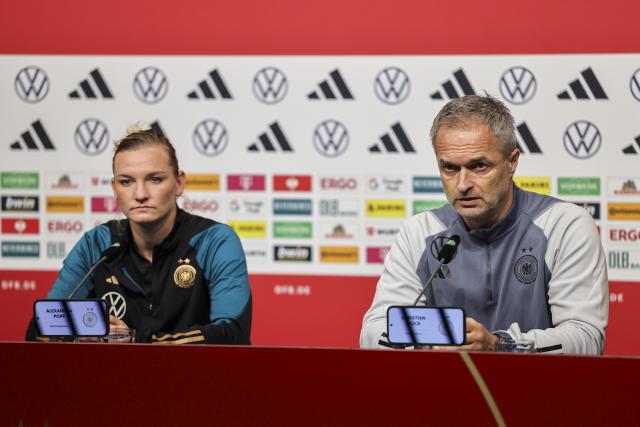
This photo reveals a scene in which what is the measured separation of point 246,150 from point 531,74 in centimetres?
134

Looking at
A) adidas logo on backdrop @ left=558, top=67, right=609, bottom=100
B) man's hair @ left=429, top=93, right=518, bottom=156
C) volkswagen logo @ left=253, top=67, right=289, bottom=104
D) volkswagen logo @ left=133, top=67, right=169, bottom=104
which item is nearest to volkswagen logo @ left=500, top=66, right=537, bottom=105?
adidas logo on backdrop @ left=558, top=67, right=609, bottom=100

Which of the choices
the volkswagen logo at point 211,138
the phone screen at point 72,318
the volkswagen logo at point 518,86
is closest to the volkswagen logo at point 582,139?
the volkswagen logo at point 518,86

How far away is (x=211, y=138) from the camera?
409cm

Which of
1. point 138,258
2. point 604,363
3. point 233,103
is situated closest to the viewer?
point 604,363

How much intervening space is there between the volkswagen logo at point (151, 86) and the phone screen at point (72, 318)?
2.26m

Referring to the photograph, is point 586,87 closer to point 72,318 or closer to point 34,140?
point 34,140

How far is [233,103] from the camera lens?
409 cm

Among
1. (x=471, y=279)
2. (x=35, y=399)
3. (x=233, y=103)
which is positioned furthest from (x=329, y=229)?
(x=35, y=399)

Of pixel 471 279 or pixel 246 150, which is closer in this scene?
pixel 471 279

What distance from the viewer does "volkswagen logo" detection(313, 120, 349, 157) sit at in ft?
13.2

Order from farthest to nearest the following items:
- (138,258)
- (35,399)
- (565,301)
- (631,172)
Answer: (631,172), (138,258), (565,301), (35,399)

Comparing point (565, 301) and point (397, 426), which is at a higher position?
point (565, 301)

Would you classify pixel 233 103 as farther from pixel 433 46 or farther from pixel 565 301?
pixel 565 301

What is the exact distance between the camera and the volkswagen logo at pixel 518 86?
3.91 meters
